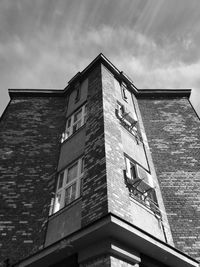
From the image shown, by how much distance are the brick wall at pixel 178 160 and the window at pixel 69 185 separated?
3.24 metres

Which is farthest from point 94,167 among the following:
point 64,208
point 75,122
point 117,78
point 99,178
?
point 117,78

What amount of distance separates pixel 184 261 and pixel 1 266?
15.9 ft

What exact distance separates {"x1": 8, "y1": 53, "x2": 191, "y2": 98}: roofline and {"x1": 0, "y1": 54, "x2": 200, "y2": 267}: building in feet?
0.23

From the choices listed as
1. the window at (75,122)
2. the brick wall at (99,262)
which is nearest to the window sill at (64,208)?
the brick wall at (99,262)

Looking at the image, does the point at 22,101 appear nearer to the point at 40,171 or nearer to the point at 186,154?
the point at 40,171

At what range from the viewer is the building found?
5.68 meters

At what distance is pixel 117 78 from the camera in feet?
42.5

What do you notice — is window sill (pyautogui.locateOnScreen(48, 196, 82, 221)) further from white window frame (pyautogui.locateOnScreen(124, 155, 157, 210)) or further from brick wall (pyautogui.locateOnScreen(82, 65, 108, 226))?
white window frame (pyautogui.locateOnScreen(124, 155, 157, 210))

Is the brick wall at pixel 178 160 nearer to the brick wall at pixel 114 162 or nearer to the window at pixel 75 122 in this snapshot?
the brick wall at pixel 114 162

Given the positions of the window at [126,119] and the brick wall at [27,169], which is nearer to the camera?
the brick wall at [27,169]

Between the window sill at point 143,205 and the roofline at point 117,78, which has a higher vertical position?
the roofline at point 117,78

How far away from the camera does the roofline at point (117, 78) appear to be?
41.8 feet

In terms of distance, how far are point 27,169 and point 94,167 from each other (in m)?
3.57

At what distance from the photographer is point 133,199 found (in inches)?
279
